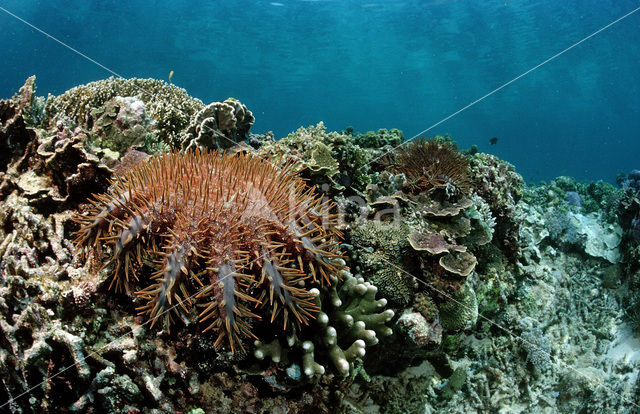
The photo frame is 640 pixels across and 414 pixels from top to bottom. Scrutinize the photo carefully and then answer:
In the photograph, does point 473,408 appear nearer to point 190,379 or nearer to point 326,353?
point 326,353

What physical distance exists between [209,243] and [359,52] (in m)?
57.8

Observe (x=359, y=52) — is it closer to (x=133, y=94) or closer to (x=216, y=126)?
(x=133, y=94)

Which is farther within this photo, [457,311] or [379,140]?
[379,140]

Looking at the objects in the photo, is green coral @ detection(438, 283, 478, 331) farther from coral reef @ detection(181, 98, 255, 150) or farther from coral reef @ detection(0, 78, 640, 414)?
coral reef @ detection(181, 98, 255, 150)

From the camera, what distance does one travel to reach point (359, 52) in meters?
53.5

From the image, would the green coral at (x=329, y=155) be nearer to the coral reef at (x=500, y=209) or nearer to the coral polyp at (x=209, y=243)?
the coral polyp at (x=209, y=243)

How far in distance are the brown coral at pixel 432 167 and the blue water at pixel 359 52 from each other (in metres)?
19.3

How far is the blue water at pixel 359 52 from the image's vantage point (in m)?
37.6

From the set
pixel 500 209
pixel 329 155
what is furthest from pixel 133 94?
pixel 500 209

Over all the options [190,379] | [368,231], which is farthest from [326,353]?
[368,231]

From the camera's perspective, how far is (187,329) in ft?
8.50

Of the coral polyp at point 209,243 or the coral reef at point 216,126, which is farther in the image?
the coral reef at point 216,126

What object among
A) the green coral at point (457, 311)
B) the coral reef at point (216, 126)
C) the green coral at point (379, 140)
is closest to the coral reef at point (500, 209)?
the green coral at point (379, 140)

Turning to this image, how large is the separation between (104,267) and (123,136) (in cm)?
240
